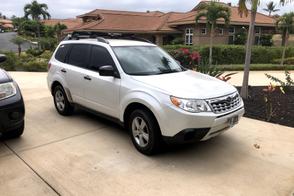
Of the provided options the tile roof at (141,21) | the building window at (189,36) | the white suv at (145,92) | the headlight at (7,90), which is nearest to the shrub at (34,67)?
the white suv at (145,92)

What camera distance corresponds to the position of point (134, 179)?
3.75 meters

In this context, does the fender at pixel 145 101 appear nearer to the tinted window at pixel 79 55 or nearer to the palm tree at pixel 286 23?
the tinted window at pixel 79 55

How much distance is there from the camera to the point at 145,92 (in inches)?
167

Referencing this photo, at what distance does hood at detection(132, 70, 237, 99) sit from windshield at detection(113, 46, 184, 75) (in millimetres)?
231

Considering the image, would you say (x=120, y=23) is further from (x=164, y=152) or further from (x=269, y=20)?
(x=164, y=152)

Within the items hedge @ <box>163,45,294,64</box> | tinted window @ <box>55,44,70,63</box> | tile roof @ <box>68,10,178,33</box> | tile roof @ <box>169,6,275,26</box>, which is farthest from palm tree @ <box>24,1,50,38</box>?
tinted window @ <box>55,44,70,63</box>

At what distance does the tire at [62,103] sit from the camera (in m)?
6.20

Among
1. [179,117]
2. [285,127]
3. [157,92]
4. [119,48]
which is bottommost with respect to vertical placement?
[285,127]

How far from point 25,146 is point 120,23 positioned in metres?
26.6

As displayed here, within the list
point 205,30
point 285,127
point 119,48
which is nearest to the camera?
point 119,48

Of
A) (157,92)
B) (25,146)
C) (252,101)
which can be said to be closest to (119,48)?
(157,92)

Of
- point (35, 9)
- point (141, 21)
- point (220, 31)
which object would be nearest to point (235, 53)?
point (220, 31)

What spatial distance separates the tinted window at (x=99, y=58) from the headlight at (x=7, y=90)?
1.40 metres

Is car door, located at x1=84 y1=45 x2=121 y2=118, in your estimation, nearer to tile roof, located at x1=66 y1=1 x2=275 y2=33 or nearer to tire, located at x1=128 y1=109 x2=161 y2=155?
tire, located at x1=128 y1=109 x2=161 y2=155
